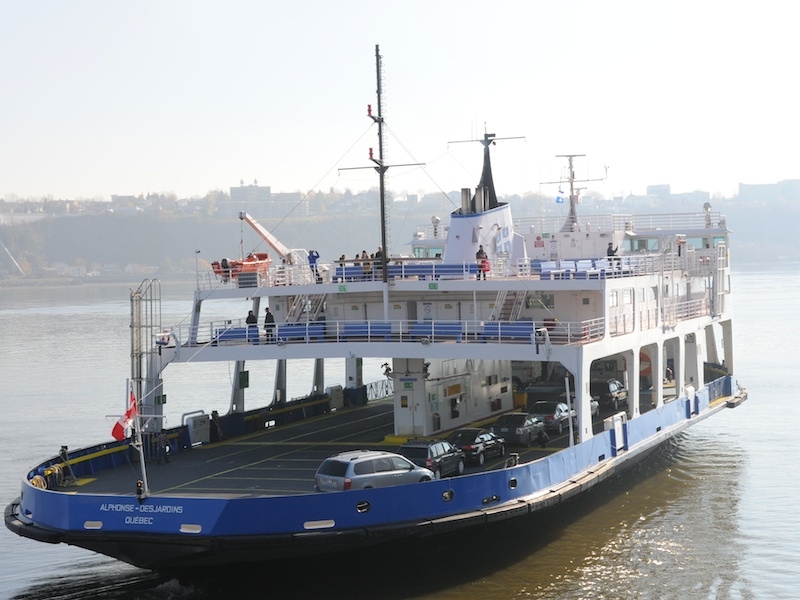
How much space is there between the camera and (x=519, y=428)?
1029 inches

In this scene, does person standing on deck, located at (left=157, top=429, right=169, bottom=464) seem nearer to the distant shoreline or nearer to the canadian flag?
the canadian flag

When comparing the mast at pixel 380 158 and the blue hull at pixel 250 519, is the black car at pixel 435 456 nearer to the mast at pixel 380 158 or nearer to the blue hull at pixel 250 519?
the blue hull at pixel 250 519

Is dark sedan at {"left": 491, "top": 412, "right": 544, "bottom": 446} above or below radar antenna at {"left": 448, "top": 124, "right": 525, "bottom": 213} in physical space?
below

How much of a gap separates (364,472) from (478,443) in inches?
185

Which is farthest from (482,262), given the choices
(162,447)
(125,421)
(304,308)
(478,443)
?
(125,421)

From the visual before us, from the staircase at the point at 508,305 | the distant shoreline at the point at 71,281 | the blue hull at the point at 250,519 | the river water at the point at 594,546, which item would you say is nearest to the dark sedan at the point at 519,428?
the river water at the point at 594,546

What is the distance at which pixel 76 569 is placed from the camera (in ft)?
76.9

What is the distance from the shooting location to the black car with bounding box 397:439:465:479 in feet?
72.3

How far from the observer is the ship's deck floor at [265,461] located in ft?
71.5

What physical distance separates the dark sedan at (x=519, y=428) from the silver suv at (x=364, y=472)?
5766 mm

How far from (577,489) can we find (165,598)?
8849 millimetres

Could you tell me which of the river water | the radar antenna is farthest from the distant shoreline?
the radar antenna

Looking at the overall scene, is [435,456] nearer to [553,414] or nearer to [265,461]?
[265,461]

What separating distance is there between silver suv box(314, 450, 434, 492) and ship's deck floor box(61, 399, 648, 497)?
1.45 metres
